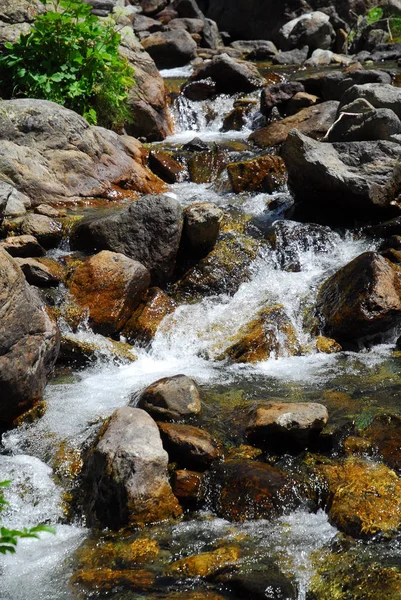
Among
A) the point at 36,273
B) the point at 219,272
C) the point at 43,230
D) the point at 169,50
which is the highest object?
→ the point at 169,50

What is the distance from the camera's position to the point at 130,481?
4.68 metres

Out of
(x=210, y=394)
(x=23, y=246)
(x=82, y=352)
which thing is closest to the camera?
(x=210, y=394)

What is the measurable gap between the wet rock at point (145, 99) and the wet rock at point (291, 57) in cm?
786

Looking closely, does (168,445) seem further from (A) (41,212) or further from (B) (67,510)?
(A) (41,212)

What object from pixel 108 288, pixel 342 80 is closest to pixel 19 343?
pixel 108 288

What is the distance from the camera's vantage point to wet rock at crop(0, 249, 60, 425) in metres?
5.68

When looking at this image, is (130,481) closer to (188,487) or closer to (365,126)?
(188,487)

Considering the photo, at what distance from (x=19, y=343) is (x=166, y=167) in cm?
668

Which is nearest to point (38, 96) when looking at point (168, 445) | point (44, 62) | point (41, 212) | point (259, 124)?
point (44, 62)

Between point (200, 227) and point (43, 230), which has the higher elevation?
point (43, 230)

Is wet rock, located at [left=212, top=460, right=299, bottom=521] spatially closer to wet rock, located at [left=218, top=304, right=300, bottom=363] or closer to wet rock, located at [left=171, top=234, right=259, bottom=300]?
wet rock, located at [left=218, top=304, right=300, bottom=363]

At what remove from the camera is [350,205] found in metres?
9.67

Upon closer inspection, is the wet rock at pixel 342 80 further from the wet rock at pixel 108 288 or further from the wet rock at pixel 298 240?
the wet rock at pixel 108 288

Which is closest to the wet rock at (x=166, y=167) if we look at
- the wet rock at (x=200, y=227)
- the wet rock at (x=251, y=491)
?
the wet rock at (x=200, y=227)
